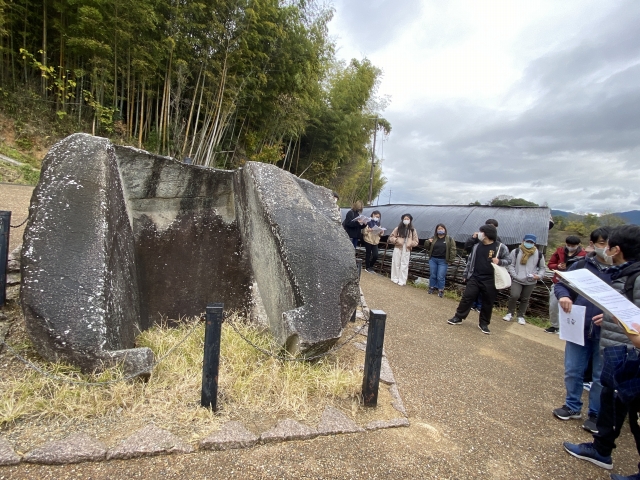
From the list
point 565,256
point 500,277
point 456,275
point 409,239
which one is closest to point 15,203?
point 409,239

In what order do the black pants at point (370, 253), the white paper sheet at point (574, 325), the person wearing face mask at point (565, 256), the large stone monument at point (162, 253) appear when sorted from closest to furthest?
the large stone monument at point (162, 253)
the white paper sheet at point (574, 325)
the person wearing face mask at point (565, 256)
the black pants at point (370, 253)

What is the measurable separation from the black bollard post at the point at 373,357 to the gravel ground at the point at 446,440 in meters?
0.26

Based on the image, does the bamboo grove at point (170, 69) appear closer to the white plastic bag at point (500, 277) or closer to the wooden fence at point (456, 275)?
the wooden fence at point (456, 275)

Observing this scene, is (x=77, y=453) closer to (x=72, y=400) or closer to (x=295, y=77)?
(x=72, y=400)

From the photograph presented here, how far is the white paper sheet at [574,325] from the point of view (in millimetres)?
2602

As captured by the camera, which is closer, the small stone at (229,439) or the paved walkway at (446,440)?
the paved walkway at (446,440)

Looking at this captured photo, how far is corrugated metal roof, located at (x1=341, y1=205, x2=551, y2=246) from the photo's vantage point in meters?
7.87

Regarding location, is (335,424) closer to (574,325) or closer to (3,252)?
(574,325)

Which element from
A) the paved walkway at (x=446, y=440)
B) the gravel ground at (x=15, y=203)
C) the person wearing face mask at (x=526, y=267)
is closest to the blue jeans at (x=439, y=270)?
the person wearing face mask at (x=526, y=267)

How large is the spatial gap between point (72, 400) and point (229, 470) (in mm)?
1023

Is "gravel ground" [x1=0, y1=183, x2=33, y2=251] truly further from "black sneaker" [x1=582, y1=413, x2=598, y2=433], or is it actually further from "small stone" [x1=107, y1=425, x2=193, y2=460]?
"black sneaker" [x1=582, y1=413, x2=598, y2=433]

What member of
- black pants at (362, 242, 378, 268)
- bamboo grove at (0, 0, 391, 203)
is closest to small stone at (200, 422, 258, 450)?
black pants at (362, 242, 378, 268)

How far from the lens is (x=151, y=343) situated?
9.35 ft

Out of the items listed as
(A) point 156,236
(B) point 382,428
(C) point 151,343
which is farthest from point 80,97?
(B) point 382,428
